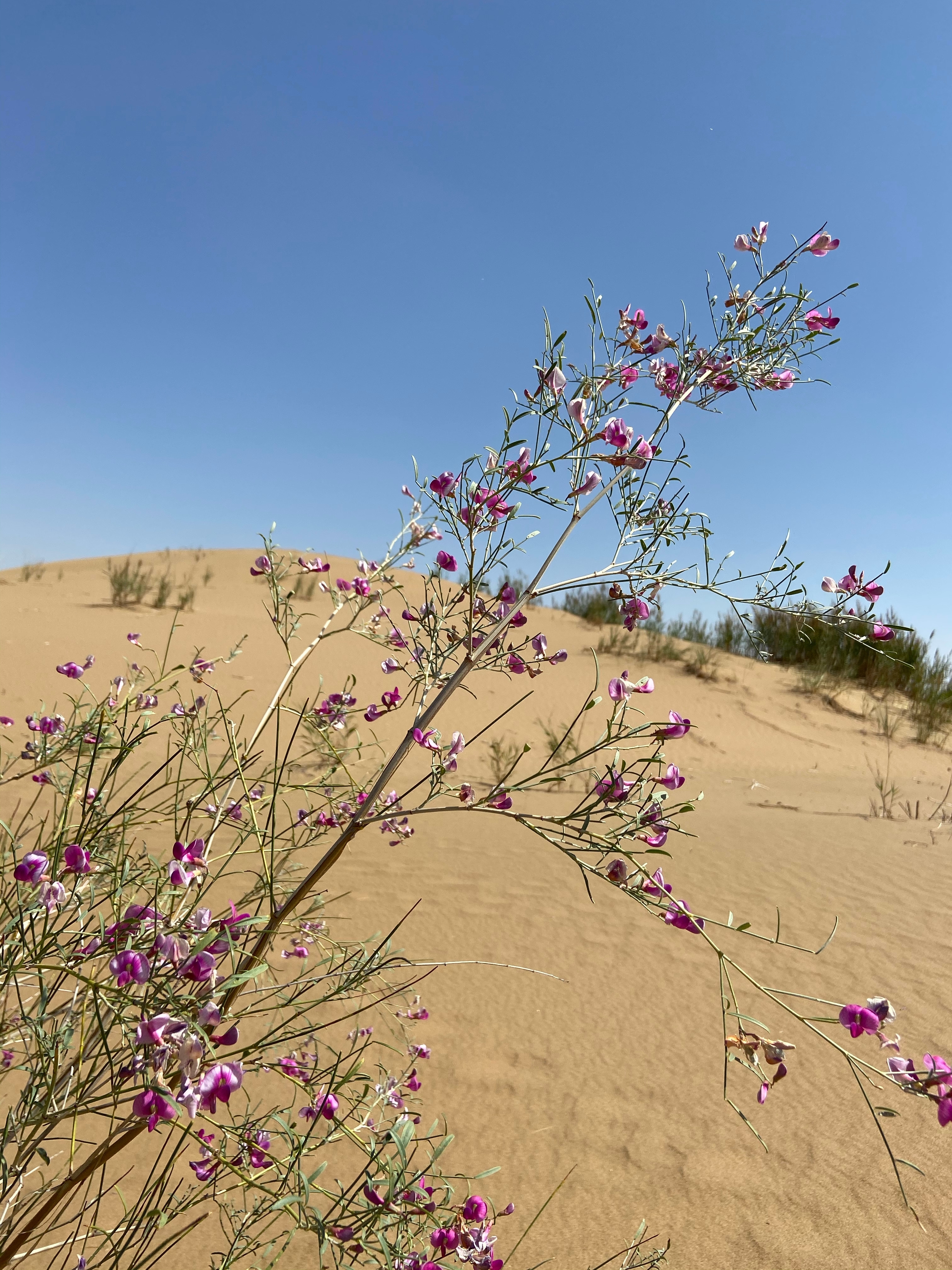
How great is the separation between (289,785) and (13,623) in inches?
355

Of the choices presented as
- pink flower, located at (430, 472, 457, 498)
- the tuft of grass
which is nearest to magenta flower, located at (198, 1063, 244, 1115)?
pink flower, located at (430, 472, 457, 498)

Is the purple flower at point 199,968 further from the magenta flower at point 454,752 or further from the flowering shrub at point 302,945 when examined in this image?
the magenta flower at point 454,752

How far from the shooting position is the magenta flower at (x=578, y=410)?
1.48 metres

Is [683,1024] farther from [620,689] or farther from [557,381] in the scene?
[557,381]

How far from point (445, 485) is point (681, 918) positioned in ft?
3.06

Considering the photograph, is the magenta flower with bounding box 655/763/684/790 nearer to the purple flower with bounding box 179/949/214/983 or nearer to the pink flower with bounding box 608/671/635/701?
the pink flower with bounding box 608/671/635/701

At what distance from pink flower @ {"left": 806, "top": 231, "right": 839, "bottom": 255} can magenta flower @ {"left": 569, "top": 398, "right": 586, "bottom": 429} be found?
0.80 m

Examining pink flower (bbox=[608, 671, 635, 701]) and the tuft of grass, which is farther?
the tuft of grass

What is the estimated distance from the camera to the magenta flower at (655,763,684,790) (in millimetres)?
1328

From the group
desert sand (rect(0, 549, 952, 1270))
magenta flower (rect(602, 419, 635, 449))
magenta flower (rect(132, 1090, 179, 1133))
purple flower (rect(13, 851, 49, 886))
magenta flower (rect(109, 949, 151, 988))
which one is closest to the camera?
magenta flower (rect(132, 1090, 179, 1133))

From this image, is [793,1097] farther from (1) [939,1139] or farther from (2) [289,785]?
(2) [289,785]

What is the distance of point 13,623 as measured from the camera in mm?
8953

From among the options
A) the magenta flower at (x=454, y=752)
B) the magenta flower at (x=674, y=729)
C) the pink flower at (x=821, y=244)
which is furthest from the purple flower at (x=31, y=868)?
the pink flower at (x=821, y=244)

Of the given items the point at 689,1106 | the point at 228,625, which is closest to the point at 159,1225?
the point at 689,1106
